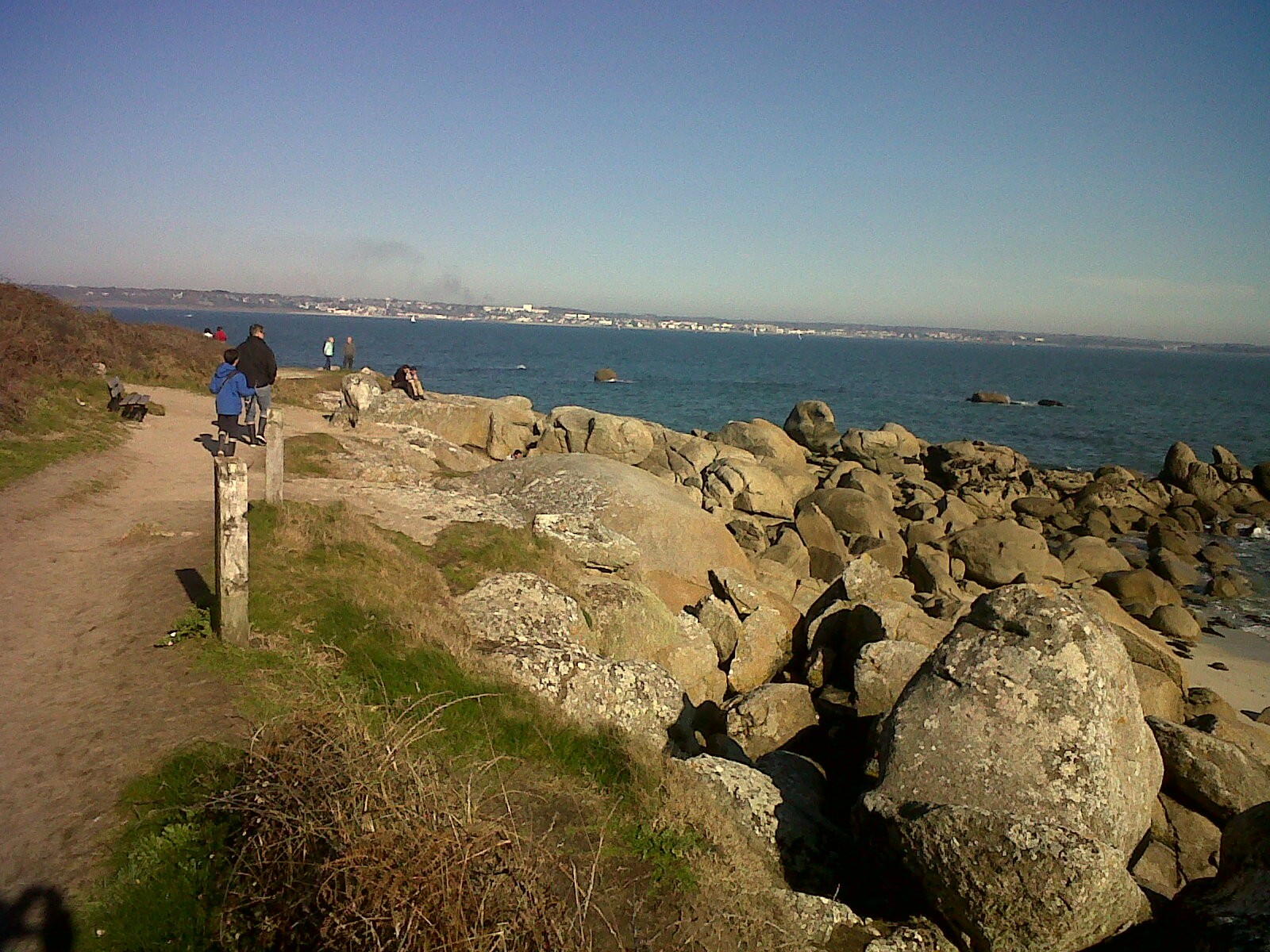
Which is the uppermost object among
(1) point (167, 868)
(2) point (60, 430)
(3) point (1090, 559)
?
(2) point (60, 430)

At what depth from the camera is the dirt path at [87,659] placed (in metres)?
6.62

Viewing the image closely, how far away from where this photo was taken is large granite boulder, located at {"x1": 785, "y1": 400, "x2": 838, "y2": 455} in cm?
4175

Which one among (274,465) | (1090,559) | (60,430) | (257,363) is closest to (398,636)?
(274,465)

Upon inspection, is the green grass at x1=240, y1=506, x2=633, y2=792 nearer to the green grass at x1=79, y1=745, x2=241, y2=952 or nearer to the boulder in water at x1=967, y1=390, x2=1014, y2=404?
the green grass at x1=79, y1=745, x2=241, y2=952

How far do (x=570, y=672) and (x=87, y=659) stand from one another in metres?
5.23

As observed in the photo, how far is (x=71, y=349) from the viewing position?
86.9ft

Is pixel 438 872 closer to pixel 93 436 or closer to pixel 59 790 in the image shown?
pixel 59 790

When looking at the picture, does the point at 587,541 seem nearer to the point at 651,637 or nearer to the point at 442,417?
the point at 651,637

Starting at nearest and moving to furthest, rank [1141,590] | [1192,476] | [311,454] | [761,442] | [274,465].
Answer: [274,465], [311,454], [1141,590], [761,442], [1192,476]

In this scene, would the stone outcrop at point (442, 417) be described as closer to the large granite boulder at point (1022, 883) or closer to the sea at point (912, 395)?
the sea at point (912, 395)

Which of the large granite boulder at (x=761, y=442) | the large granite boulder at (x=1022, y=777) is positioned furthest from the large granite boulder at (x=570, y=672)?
the large granite boulder at (x=761, y=442)

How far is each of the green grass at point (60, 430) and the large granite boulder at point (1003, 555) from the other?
2169 centimetres

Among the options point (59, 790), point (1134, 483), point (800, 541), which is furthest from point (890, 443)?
point (59, 790)

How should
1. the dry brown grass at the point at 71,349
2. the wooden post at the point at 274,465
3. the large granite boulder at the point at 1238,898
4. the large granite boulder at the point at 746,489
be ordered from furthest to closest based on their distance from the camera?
the large granite boulder at the point at 746,489 → the dry brown grass at the point at 71,349 → the wooden post at the point at 274,465 → the large granite boulder at the point at 1238,898
